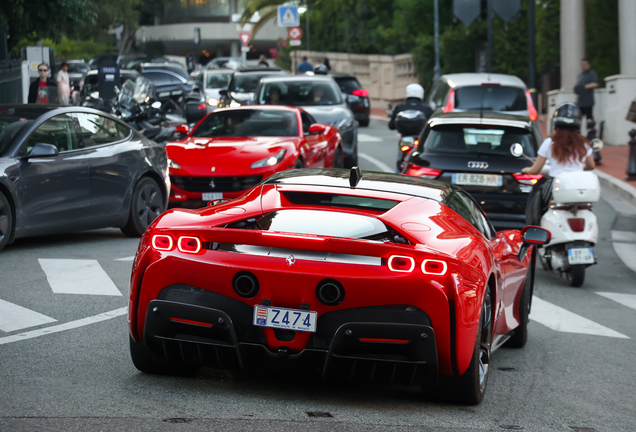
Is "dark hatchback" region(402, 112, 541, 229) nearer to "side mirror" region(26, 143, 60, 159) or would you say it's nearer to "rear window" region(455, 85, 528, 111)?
"side mirror" region(26, 143, 60, 159)

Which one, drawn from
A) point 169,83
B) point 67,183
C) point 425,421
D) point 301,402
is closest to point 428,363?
point 425,421

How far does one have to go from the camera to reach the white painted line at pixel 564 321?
26.9 ft

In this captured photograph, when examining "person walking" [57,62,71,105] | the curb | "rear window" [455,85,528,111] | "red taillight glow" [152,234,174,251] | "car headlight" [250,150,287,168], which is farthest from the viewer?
"person walking" [57,62,71,105]

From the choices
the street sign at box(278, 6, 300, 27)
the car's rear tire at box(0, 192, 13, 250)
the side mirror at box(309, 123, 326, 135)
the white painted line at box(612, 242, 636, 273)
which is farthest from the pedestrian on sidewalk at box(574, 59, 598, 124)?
the street sign at box(278, 6, 300, 27)

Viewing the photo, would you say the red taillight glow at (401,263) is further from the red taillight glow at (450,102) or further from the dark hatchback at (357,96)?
the dark hatchback at (357,96)

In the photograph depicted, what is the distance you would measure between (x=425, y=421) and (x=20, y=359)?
2480 millimetres

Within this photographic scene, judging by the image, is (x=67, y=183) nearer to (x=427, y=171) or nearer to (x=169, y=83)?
(x=427, y=171)

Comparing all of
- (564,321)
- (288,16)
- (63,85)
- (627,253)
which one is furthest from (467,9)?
(288,16)

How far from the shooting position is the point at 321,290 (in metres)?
4.95

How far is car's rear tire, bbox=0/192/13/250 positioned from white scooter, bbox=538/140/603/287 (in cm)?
528

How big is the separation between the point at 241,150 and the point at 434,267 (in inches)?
358

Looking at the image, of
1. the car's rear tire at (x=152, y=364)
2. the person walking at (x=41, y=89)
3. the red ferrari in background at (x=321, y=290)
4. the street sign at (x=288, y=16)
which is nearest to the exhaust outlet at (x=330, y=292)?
the red ferrari in background at (x=321, y=290)

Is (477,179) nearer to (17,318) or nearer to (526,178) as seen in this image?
(526,178)

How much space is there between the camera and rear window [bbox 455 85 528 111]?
16.9 meters
